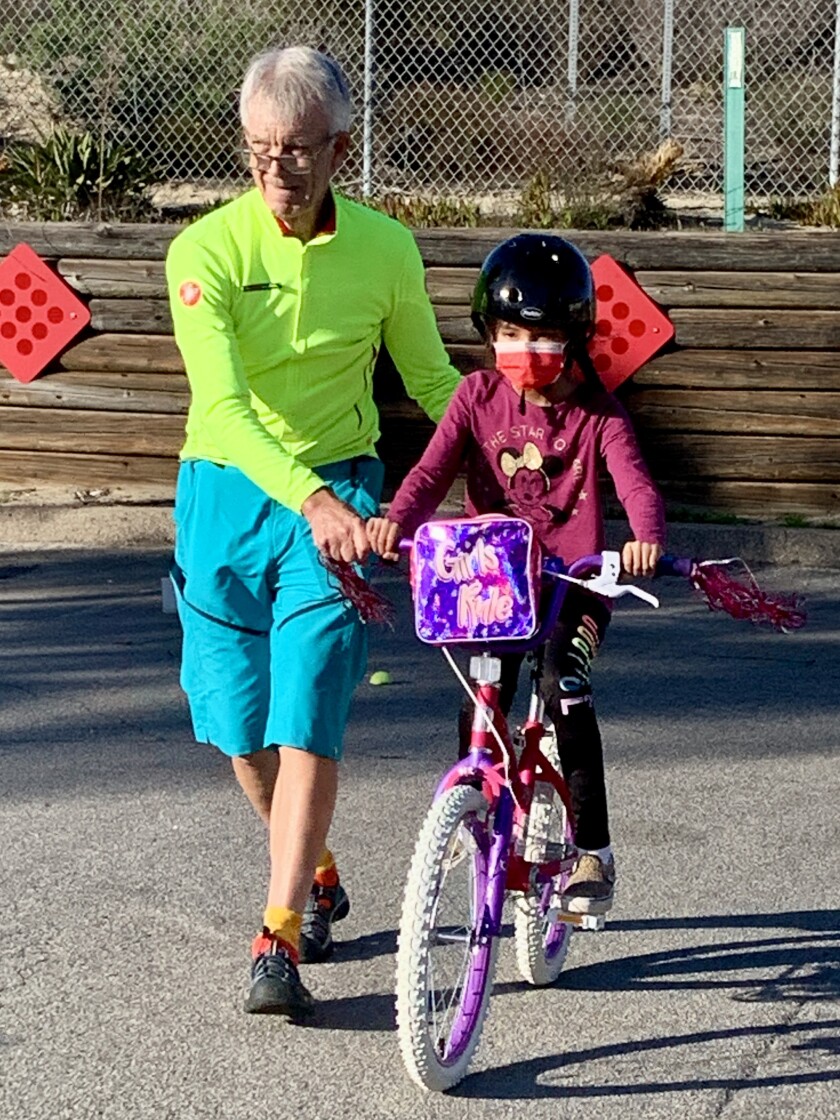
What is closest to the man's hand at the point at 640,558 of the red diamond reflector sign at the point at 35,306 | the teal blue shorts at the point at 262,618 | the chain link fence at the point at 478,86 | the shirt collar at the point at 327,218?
the teal blue shorts at the point at 262,618

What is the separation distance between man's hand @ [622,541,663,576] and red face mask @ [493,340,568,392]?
0.45 meters

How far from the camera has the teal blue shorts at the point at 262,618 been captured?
408 centimetres

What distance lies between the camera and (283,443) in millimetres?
4145

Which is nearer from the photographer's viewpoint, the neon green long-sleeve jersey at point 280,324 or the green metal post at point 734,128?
the neon green long-sleeve jersey at point 280,324

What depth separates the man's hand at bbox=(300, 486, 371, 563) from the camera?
147 inches

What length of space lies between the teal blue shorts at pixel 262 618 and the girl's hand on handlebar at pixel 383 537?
35cm

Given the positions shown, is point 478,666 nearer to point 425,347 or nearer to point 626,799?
point 425,347

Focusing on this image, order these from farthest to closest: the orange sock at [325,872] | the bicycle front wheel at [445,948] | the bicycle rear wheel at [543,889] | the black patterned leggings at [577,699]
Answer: the orange sock at [325,872], the bicycle rear wheel at [543,889], the black patterned leggings at [577,699], the bicycle front wheel at [445,948]

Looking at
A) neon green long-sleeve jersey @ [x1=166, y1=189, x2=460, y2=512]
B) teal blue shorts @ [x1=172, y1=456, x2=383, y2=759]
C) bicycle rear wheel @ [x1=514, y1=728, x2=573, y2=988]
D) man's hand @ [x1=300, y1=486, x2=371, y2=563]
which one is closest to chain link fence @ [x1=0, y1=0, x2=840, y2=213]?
neon green long-sleeve jersey @ [x1=166, y1=189, x2=460, y2=512]

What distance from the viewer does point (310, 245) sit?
4.07 meters

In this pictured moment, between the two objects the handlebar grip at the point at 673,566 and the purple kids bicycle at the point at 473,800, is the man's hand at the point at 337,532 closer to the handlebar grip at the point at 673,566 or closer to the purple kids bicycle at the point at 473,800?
the purple kids bicycle at the point at 473,800

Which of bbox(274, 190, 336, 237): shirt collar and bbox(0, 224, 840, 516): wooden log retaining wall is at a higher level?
bbox(274, 190, 336, 237): shirt collar

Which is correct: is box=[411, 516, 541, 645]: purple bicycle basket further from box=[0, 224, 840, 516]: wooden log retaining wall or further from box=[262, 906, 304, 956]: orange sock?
box=[0, 224, 840, 516]: wooden log retaining wall

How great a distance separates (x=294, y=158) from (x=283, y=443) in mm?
601
